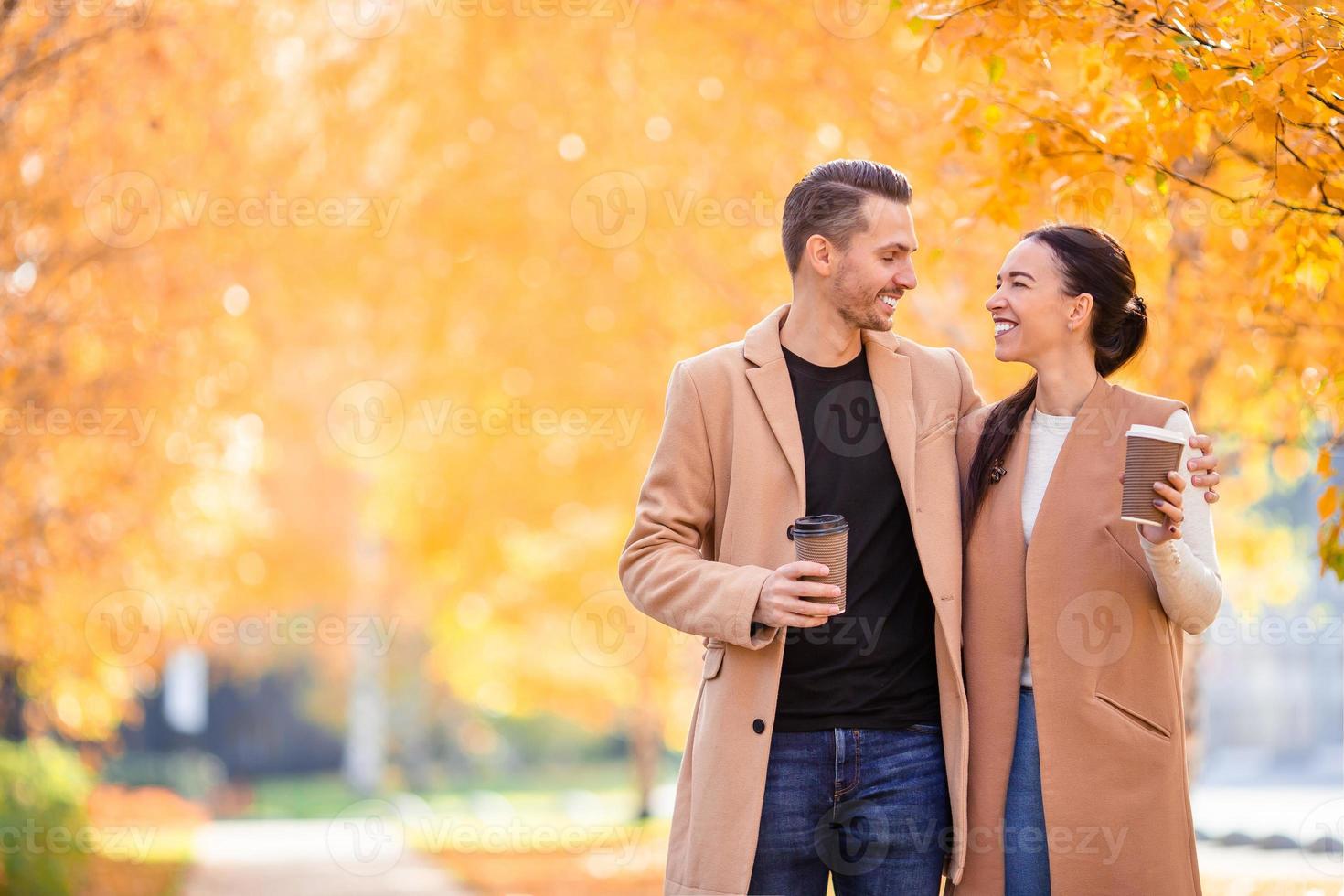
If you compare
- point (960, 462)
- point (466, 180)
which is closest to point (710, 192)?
point (466, 180)

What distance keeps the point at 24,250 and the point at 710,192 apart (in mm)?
5017

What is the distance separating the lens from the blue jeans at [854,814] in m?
3.44

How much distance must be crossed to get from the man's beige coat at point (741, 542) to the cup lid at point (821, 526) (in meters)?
0.23

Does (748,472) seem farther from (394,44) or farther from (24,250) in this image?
(394,44)

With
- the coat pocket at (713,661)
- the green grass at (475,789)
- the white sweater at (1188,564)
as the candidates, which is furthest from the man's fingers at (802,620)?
the green grass at (475,789)

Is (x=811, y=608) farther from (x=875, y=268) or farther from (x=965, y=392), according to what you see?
(x=965, y=392)

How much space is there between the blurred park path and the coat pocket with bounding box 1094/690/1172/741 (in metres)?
10.6

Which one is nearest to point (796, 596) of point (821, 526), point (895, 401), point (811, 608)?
point (811, 608)

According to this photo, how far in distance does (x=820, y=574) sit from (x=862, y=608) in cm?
41

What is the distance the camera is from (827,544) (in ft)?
10.5

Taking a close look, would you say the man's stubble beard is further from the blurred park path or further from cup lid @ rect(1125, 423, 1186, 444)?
the blurred park path

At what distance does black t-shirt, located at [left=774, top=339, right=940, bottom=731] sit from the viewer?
3.50 m

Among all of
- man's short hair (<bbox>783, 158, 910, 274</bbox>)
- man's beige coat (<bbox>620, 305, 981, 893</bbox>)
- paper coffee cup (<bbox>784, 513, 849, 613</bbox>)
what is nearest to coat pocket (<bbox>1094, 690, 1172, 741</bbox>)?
man's beige coat (<bbox>620, 305, 981, 893</bbox>)

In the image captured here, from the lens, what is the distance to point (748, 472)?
3631mm
